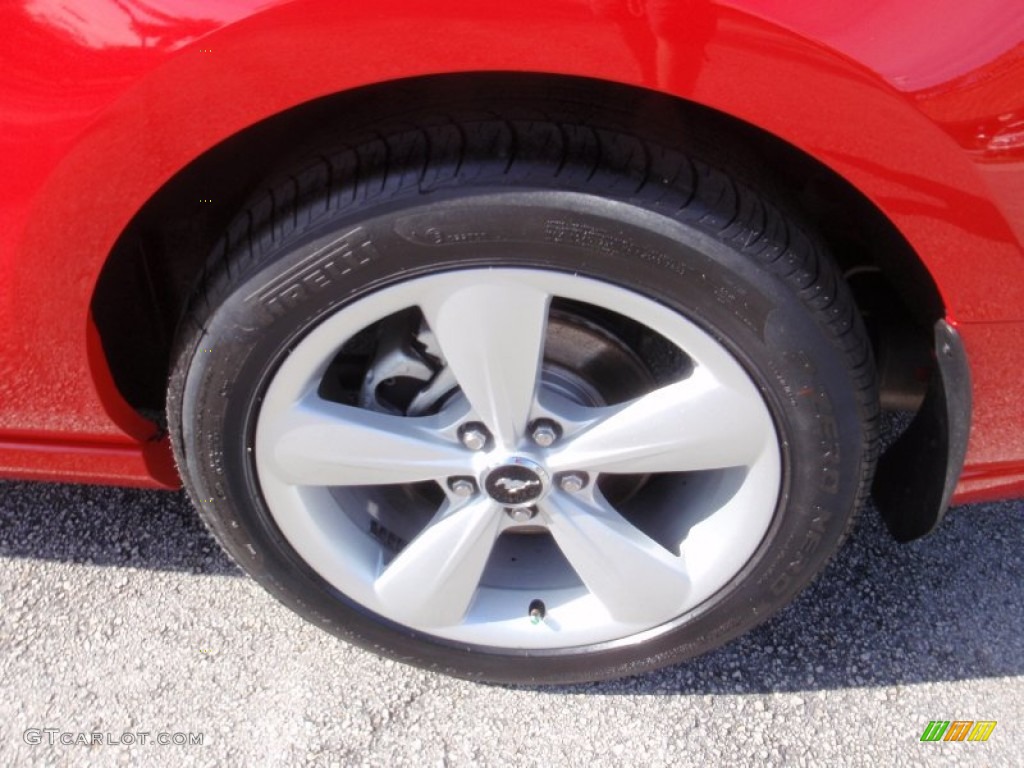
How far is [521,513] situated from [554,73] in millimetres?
713

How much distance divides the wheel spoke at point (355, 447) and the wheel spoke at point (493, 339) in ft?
0.34

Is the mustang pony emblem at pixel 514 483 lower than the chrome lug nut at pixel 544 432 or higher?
lower

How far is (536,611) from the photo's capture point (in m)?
1.66

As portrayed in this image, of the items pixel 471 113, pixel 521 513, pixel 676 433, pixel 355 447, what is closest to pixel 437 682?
pixel 521 513

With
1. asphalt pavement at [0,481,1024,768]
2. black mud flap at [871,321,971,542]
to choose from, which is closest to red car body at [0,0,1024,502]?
black mud flap at [871,321,971,542]

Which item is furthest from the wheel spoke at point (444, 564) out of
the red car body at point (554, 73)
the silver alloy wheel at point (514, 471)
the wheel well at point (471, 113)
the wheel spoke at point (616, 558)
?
the red car body at point (554, 73)

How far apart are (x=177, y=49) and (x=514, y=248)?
1.54 ft

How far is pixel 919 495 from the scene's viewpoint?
5.23ft

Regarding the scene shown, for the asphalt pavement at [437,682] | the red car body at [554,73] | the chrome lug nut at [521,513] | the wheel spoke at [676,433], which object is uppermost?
the red car body at [554,73]

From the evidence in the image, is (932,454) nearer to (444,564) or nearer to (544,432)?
(544,432)

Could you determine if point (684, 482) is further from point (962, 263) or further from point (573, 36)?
point (573, 36)

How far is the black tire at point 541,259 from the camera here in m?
1.23

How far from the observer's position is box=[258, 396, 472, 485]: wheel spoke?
1.44 m

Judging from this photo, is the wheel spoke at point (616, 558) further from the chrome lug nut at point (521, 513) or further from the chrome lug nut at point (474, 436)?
the chrome lug nut at point (474, 436)
